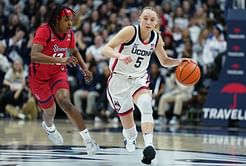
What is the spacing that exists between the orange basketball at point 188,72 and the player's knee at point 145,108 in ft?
2.39

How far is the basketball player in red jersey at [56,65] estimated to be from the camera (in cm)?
892

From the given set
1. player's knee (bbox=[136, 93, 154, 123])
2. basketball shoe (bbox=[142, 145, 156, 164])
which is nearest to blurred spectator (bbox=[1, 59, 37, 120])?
player's knee (bbox=[136, 93, 154, 123])

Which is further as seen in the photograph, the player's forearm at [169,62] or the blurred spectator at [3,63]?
the blurred spectator at [3,63]

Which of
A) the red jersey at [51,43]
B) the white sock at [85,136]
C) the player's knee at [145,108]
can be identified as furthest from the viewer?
the red jersey at [51,43]

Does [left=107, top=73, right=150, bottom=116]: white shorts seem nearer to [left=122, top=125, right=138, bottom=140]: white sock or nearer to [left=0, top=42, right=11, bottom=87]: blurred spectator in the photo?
[left=122, top=125, right=138, bottom=140]: white sock

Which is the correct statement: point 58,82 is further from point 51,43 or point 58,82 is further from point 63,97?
point 51,43

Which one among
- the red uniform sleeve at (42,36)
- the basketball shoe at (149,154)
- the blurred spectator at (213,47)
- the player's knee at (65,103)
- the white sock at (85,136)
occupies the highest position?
the red uniform sleeve at (42,36)

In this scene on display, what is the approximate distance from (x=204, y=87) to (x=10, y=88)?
4557mm

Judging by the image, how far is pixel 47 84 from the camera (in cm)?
952

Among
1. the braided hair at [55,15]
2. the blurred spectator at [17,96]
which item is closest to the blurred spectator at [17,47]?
the blurred spectator at [17,96]

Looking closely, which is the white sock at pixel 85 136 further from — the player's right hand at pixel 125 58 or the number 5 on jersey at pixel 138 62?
the player's right hand at pixel 125 58

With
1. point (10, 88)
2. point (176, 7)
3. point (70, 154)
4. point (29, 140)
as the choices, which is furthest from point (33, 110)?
point (70, 154)

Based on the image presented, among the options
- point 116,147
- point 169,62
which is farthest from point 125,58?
point 116,147

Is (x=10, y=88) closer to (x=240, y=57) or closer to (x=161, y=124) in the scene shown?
(x=161, y=124)
